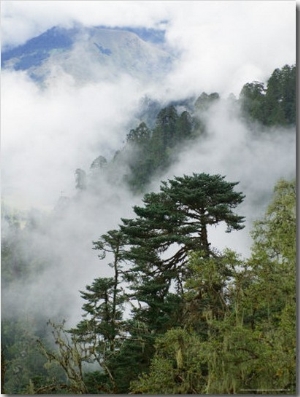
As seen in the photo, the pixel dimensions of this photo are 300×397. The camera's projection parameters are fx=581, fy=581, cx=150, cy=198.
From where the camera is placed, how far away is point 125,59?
17.9ft

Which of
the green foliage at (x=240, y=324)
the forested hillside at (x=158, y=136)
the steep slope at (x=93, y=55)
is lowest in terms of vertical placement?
the green foliage at (x=240, y=324)

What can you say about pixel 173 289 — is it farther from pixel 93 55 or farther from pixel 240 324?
pixel 93 55

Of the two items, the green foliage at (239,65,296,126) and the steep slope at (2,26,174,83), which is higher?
the steep slope at (2,26,174,83)

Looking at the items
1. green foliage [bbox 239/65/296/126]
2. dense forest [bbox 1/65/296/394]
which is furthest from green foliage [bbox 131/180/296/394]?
green foliage [bbox 239/65/296/126]

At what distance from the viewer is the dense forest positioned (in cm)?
459

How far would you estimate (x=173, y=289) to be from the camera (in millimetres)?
5230

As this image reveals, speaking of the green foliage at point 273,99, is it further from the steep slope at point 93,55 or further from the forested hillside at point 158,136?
the steep slope at point 93,55

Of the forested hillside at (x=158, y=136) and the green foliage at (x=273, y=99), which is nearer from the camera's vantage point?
the green foliage at (x=273, y=99)

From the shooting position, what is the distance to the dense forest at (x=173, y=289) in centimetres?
459

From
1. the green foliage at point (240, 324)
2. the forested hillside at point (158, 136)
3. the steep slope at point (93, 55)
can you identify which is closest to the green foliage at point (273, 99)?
the forested hillside at point (158, 136)

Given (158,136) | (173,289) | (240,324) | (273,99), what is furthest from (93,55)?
(240,324)

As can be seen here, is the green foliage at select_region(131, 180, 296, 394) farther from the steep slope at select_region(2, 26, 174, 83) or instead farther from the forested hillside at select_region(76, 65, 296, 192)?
the steep slope at select_region(2, 26, 174, 83)

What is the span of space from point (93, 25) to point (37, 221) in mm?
1830

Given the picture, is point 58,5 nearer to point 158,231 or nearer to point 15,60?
point 15,60
